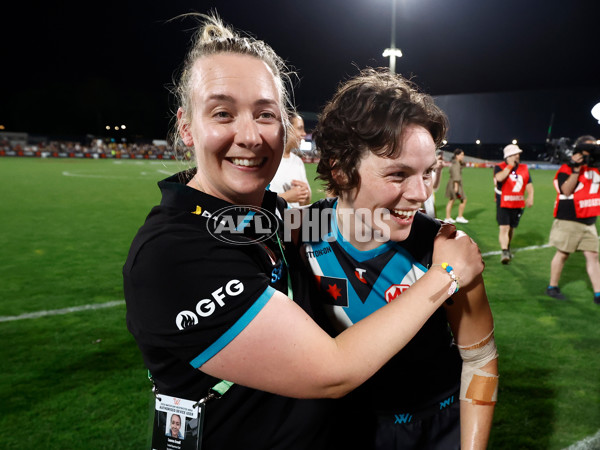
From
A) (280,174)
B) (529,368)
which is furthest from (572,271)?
(280,174)

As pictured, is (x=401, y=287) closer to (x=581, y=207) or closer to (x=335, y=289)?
(x=335, y=289)

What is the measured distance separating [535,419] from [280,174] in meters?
3.59

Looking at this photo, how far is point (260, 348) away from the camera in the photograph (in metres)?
1.14

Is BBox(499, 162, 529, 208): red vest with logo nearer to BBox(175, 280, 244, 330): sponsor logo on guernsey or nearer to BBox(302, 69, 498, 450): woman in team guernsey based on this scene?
BBox(302, 69, 498, 450): woman in team guernsey

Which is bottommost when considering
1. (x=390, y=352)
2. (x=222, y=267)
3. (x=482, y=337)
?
(x=482, y=337)

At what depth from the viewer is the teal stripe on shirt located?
3.74ft

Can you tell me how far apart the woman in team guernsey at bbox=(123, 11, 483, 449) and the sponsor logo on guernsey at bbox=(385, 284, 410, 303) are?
10.4 inches

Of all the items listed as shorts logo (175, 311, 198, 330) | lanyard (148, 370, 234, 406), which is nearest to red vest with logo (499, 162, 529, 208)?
lanyard (148, 370, 234, 406)

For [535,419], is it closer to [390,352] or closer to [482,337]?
[482,337]

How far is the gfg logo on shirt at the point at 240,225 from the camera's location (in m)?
1.29

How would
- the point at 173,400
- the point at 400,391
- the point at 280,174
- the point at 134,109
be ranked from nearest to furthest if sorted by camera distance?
the point at 173,400, the point at 400,391, the point at 280,174, the point at 134,109

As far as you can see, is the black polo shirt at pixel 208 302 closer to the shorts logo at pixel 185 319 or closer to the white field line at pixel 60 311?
the shorts logo at pixel 185 319

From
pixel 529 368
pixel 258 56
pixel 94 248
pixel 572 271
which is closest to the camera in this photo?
pixel 258 56

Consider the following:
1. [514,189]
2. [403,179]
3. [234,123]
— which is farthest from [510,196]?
[234,123]
